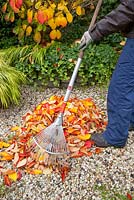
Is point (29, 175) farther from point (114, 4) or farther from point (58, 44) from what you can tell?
point (114, 4)

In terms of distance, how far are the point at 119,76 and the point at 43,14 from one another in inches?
61.3

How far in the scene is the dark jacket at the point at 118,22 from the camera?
3.13 metres

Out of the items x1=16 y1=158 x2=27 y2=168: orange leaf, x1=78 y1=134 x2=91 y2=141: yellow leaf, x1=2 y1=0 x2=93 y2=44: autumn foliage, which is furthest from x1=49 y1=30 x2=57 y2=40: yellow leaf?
x1=16 y1=158 x2=27 y2=168: orange leaf

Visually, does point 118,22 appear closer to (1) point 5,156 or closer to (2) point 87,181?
(2) point 87,181

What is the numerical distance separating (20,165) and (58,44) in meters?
2.15

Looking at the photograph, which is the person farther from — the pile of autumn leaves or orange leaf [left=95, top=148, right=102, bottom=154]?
the pile of autumn leaves

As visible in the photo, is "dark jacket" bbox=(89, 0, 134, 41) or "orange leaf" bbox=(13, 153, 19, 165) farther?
"orange leaf" bbox=(13, 153, 19, 165)

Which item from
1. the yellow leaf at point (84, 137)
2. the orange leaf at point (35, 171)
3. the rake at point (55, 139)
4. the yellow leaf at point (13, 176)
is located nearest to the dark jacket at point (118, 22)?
the rake at point (55, 139)

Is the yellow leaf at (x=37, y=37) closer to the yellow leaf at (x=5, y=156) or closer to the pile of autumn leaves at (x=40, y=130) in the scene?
the pile of autumn leaves at (x=40, y=130)

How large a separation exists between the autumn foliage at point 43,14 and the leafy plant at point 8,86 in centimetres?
65

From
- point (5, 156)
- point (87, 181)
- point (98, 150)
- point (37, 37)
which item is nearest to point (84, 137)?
point (98, 150)

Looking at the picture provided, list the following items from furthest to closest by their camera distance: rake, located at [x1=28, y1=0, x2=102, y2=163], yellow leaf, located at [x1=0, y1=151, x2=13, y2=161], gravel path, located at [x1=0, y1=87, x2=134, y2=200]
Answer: yellow leaf, located at [x1=0, y1=151, x2=13, y2=161] → rake, located at [x1=28, y1=0, x2=102, y2=163] → gravel path, located at [x1=0, y1=87, x2=134, y2=200]

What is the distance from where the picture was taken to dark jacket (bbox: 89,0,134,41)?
313 centimetres

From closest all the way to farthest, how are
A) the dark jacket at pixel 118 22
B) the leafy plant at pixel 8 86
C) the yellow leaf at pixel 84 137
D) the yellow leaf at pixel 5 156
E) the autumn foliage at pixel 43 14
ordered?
1. the dark jacket at pixel 118 22
2. the yellow leaf at pixel 5 156
3. the yellow leaf at pixel 84 137
4. the leafy plant at pixel 8 86
5. the autumn foliage at pixel 43 14
